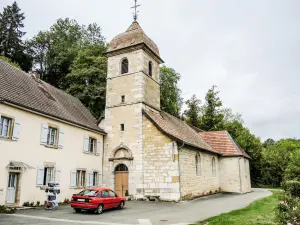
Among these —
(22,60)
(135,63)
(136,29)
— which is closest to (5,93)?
(135,63)

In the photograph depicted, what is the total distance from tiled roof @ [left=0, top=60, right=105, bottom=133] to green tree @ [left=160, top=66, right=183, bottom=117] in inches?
693

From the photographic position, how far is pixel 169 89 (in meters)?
40.7

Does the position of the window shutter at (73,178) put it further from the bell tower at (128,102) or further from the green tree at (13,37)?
the green tree at (13,37)

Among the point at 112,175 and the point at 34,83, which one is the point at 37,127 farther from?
the point at 112,175

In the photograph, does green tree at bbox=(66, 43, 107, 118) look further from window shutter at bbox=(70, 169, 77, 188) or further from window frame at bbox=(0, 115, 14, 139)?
window frame at bbox=(0, 115, 14, 139)

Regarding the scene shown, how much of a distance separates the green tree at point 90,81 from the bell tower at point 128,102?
8.54 m

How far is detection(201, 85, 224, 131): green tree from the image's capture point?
4019 cm

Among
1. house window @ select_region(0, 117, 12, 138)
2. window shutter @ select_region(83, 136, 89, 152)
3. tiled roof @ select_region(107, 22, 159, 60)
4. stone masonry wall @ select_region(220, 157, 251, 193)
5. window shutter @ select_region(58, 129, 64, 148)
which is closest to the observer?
house window @ select_region(0, 117, 12, 138)

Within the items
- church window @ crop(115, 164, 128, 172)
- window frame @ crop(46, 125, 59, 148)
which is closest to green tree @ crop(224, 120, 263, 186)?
church window @ crop(115, 164, 128, 172)

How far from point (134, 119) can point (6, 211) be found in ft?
35.1

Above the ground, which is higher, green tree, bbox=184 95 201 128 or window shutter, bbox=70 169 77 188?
green tree, bbox=184 95 201 128

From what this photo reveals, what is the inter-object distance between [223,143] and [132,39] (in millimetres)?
13831

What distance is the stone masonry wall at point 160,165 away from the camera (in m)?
18.4

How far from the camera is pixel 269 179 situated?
43.0 metres
